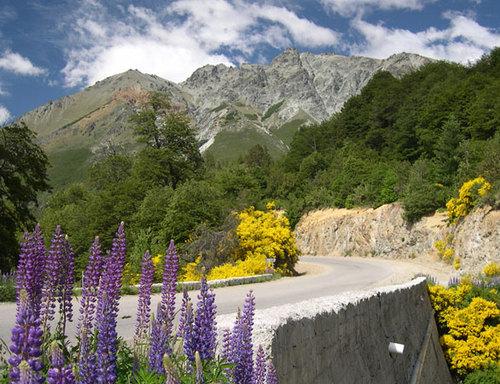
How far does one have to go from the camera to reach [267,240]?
22391 millimetres

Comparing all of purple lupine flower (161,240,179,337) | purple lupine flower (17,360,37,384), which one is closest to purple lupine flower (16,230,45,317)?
purple lupine flower (161,240,179,337)

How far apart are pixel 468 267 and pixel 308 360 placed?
870 inches

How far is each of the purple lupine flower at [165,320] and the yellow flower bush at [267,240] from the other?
58.2ft

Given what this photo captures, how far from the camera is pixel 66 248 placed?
350 cm

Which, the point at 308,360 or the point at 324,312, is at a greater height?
the point at 324,312

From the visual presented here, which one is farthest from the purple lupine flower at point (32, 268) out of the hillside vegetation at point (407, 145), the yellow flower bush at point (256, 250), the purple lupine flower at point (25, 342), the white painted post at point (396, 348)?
the hillside vegetation at point (407, 145)

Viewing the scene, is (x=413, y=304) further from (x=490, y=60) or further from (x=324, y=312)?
(x=490, y=60)

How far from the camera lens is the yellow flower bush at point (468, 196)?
25875mm

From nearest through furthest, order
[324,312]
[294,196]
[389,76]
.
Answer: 1. [324,312]
2. [294,196]
3. [389,76]

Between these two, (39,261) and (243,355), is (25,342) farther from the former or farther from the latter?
(39,261)

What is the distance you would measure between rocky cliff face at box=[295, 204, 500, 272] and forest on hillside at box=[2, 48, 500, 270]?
1125 millimetres

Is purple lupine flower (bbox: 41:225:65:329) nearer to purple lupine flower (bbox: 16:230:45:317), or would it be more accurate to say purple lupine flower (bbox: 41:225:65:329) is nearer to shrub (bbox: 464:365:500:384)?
purple lupine flower (bbox: 16:230:45:317)

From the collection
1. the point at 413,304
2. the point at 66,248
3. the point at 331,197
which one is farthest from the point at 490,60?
the point at 66,248

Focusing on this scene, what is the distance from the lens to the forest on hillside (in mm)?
24750
